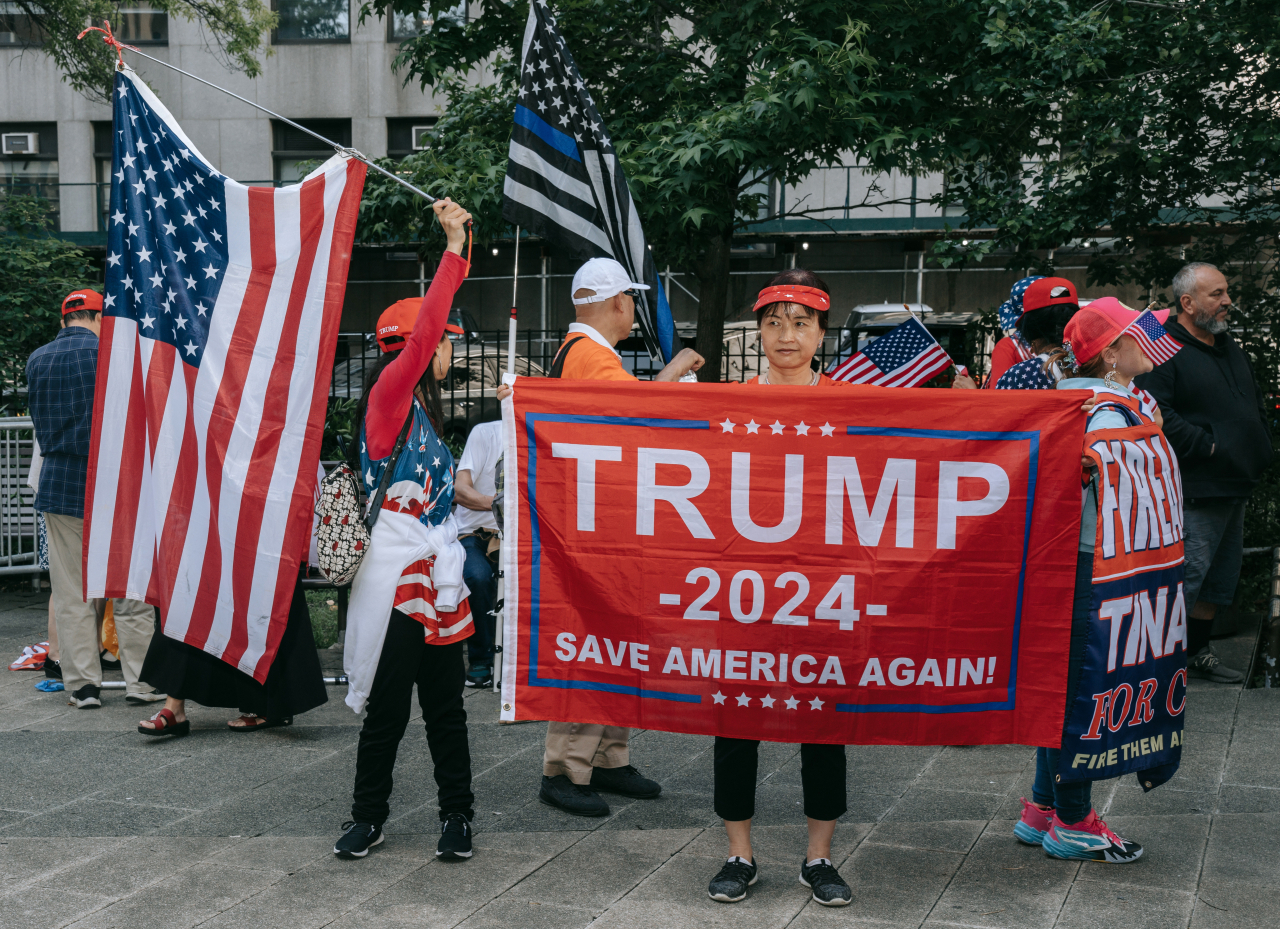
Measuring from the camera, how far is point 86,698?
21.4ft

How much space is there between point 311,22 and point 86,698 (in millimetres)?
21511

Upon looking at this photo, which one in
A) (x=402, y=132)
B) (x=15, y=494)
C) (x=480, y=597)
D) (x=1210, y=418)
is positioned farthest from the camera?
(x=402, y=132)

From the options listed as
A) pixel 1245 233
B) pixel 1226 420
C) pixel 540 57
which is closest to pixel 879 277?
pixel 1245 233

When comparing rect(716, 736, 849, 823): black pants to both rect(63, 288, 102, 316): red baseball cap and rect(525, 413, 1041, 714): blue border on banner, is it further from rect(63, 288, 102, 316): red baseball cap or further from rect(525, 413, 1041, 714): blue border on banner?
rect(63, 288, 102, 316): red baseball cap

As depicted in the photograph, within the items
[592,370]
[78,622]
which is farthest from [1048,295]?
[78,622]

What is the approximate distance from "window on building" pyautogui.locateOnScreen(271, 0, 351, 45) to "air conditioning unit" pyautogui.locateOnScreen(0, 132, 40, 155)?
571 centimetres

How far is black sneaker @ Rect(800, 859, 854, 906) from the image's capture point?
384 cm

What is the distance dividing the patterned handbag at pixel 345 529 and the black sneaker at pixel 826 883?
185cm

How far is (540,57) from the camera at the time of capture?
16.5ft

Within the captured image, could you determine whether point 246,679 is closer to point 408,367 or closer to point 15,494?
point 408,367

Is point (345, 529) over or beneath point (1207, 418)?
beneath

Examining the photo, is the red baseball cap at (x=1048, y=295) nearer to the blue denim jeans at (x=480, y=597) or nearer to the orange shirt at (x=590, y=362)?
the orange shirt at (x=590, y=362)

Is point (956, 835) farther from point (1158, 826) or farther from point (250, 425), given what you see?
point (250, 425)

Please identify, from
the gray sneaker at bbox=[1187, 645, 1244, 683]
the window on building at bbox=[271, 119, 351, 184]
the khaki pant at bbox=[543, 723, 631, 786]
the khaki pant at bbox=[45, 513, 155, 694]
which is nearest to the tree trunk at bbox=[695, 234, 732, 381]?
the gray sneaker at bbox=[1187, 645, 1244, 683]
